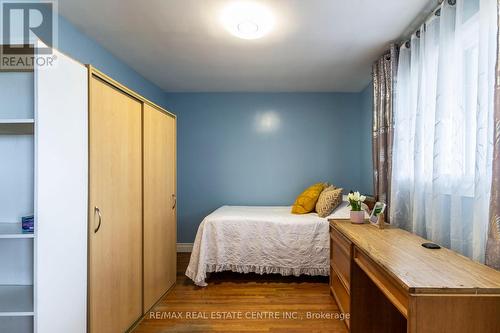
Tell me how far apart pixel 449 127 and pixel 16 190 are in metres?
2.67

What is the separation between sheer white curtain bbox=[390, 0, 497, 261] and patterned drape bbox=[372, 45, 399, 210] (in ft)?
0.51

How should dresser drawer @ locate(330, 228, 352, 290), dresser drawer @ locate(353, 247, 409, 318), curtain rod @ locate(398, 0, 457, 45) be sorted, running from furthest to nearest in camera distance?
dresser drawer @ locate(330, 228, 352, 290)
curtain rod @ locate(398, 0, 457, 45)
dresser drawer @ locate(353, 247, 409, 318)

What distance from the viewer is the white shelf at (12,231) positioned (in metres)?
1.33

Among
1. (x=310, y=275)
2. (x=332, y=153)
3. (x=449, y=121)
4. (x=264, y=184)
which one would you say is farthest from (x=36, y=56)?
(x=332, y=153)

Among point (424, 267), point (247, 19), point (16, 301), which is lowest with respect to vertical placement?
point (16, 301)

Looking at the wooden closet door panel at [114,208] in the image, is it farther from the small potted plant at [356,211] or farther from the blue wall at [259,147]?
the blue wall at [259,147]

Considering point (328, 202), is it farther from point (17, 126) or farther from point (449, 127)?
point (17, 126)

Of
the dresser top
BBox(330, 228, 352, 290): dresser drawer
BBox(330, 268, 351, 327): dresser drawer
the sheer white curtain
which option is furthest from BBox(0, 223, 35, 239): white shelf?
the sheer white curtain

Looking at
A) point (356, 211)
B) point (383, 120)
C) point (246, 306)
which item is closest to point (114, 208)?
point (246, 306)

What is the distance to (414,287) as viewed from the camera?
117cm

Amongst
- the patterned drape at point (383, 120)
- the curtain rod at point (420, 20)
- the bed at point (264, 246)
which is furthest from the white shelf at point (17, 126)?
the patterned drape at point (383, 120)

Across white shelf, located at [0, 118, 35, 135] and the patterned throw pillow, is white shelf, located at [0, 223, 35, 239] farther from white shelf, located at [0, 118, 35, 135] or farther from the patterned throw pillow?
the patterned throw pillow

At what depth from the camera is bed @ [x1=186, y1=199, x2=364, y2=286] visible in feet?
10.5

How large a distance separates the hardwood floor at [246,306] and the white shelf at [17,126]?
1.74 metres
